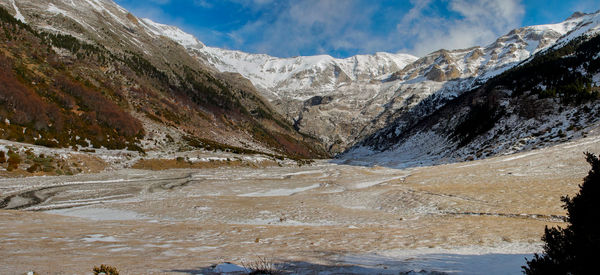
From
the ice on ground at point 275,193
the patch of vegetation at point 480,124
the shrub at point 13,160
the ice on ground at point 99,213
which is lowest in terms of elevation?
the ice on ground at point 99,213

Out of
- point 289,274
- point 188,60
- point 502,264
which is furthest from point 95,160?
point 188,60

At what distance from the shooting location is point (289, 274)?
256 inches

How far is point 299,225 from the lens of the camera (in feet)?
48.4

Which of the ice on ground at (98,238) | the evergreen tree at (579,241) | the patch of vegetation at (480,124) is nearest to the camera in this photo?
the evergreen tree at (579,241)

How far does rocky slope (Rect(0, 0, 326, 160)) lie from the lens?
161ft

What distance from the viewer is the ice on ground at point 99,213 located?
54.7 feet

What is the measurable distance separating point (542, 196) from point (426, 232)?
34.1ft

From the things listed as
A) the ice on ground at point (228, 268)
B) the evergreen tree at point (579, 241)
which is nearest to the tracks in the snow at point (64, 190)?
the ice on ground at point (228, 268)

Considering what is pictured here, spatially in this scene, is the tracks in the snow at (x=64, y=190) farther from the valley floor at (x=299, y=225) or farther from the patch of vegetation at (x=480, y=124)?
the patch of vegetation at (x=480, y=124)

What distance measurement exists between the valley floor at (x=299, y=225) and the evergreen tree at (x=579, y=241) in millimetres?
1996

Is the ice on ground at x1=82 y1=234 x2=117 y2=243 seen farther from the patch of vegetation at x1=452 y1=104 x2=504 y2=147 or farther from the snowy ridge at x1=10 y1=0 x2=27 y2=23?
the snowy ridge at x1=10 y1=0 x2=27 y2=23

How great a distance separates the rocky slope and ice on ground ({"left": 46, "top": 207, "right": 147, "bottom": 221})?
3014 cm

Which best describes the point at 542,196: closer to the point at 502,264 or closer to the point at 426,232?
the point at 426,232

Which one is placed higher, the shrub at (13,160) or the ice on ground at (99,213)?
the shrub at (13,160)
